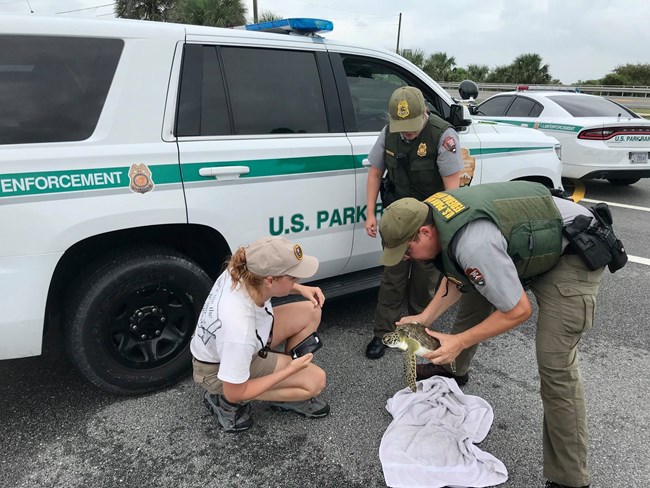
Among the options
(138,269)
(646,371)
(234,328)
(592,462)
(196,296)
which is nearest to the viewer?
(234,328)

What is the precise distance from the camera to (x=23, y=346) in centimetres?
213

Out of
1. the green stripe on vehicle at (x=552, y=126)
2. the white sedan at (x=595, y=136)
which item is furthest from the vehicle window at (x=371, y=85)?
the green stripe on vehicle at (x=552, y=126)

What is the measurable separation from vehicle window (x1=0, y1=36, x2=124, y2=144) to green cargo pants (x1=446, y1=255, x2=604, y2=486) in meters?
2.09

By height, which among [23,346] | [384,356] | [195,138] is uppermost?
[195,138]

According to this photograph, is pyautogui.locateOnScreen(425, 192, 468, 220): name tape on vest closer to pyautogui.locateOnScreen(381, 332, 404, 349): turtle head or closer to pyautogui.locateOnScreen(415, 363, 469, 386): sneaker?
pyautogui.locateOnScreen(381, 332, 404, 349): turtle head

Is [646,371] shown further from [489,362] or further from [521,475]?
[521,475]

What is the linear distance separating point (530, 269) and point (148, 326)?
71.4 inches

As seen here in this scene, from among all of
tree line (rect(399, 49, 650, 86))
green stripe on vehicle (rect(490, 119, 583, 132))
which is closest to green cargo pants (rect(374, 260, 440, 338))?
green stripe on vehicle (rect(490, 119, 583, 132))

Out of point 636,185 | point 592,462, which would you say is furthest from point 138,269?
point 636,185

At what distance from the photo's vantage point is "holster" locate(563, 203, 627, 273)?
1.82 metres

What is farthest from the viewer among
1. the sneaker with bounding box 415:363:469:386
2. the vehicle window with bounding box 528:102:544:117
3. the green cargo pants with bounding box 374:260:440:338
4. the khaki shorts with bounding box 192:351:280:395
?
the vehicle window with bounding box 528:102:544:117

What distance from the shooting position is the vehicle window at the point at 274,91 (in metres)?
2.53

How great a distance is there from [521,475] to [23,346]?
7.35 ft

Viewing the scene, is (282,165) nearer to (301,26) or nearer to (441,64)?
(301,26)
